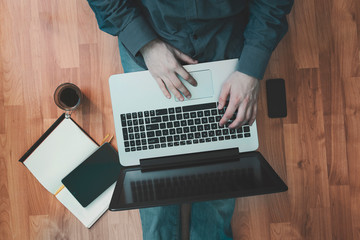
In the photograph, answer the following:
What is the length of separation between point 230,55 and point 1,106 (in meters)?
0.95

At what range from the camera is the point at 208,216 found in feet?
3.23

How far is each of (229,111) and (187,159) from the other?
0.20m

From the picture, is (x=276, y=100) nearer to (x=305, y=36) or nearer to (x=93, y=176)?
(x=305, y=36)

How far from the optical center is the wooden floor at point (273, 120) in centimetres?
101

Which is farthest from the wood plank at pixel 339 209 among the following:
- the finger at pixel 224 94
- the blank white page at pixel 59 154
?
the blank white page at pixel 59 154

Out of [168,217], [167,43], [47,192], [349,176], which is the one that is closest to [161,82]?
[167,43]

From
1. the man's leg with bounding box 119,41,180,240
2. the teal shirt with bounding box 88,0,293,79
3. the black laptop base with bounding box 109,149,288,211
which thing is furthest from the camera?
the man's leg with bounding box 119,41,180,240

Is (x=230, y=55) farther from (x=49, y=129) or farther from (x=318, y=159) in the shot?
(x=49, y=129)

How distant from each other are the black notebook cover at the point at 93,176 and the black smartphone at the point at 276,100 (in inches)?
26.0

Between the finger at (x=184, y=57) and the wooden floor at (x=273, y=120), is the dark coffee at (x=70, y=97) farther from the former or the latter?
the finger at (x=184, y=57)

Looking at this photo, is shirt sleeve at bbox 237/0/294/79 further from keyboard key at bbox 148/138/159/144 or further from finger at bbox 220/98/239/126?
keyboard key at bbox 148/138/159/144

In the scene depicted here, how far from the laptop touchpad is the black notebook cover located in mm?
399

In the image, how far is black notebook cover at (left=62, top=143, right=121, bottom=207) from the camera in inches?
37.3

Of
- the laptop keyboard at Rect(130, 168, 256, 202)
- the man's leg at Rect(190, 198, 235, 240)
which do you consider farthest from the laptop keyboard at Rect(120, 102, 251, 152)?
the man's leg at Rect(190, 198, 235, 240)
